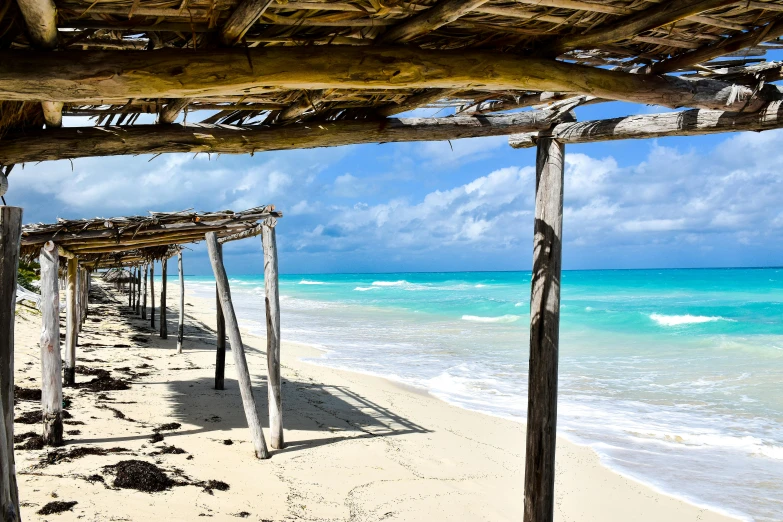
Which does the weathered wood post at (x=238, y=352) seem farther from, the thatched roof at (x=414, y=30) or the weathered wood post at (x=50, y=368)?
the thatched roof at (x=414, y=30)

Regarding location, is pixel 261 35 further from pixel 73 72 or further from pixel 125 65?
pixel 73 72

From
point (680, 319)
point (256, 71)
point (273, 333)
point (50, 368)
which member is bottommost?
point (680, 319)

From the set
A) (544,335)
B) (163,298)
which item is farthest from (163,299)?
(544,335)

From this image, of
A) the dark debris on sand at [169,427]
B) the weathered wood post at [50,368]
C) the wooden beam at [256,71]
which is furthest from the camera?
the dark debris on sand at [169,427]

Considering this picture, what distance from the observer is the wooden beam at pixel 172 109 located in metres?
2.78

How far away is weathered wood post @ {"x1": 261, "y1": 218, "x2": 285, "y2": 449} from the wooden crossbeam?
13.0 ft

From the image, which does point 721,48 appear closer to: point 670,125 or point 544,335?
point 670,125

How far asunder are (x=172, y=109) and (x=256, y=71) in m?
0.90

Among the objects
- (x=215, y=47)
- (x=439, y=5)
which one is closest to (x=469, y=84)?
(x=439, y=5)

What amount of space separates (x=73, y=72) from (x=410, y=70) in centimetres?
120

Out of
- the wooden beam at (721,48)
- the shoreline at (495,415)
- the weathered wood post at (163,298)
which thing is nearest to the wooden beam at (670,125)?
the wooden beam at (721,48)

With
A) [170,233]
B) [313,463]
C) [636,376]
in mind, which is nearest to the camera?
[313,463]

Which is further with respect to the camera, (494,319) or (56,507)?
(494,319)

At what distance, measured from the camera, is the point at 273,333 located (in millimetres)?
6426
